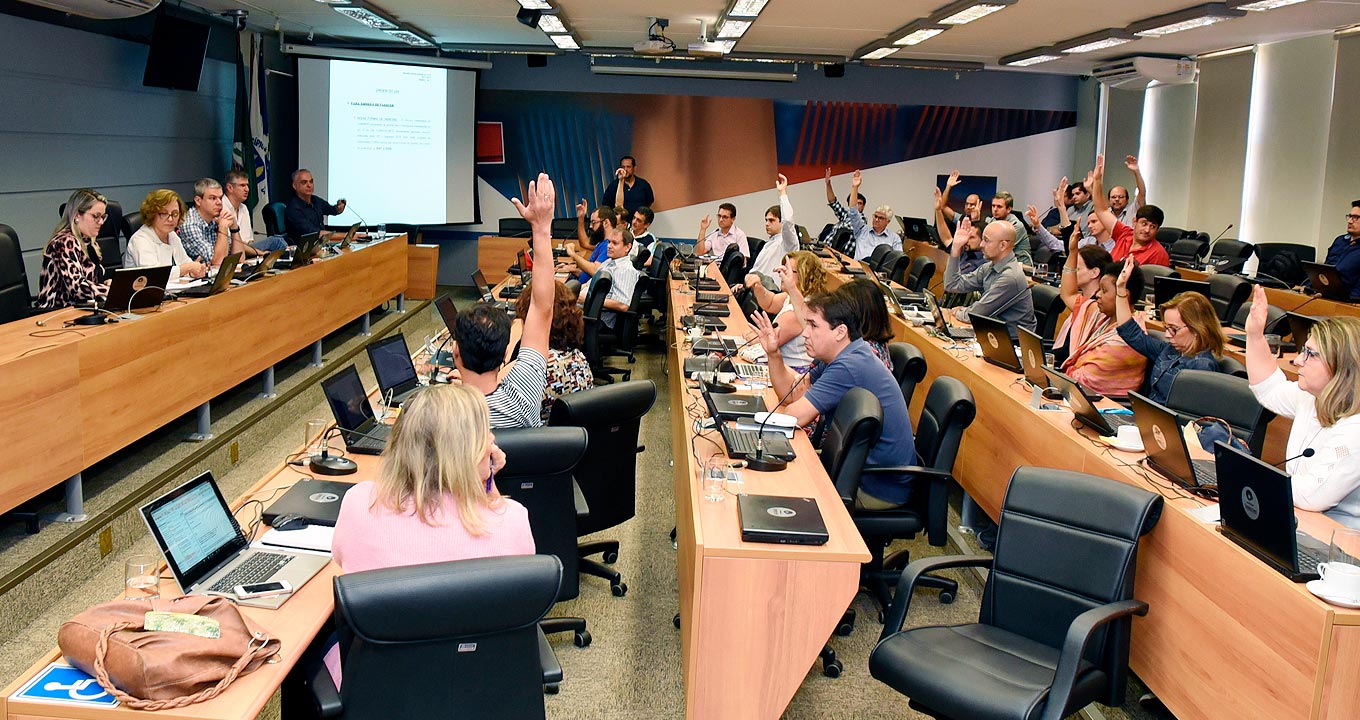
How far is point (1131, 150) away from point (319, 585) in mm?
13059

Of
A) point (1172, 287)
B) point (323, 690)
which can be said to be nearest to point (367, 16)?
point (1172, 287)

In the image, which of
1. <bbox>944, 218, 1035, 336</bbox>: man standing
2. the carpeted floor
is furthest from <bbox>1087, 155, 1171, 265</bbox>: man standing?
the carpeted floor

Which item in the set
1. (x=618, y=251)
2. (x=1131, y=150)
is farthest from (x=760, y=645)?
(x=1131, y=150)

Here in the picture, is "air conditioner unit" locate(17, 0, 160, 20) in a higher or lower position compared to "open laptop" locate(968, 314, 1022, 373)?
higher

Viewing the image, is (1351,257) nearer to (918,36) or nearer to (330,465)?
(918,36)

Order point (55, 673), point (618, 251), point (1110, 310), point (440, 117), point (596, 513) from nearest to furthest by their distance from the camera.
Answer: point (55, 673)
point (596, 513)
point (1110, 310)
point (618, 251)
point (440, 117)

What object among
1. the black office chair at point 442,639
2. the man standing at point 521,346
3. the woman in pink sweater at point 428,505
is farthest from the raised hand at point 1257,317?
the black office chair at point 442,639

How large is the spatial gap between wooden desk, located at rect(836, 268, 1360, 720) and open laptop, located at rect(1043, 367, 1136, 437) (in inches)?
3.0

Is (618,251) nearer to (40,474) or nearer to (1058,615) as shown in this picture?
(40,474)

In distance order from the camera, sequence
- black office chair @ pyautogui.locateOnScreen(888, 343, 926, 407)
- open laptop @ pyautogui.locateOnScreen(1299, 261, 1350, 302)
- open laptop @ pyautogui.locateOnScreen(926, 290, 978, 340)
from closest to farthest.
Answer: black office chair @ pyautogui.locateOnScreen(888, 343, 926, 407), open laptop @ pyautogui.locateOnScreen(926, 290, 978, 340), open laptop @ pyautogui.locateOnScreen(1299, 261, 1350, 302)

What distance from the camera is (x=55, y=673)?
2.18m

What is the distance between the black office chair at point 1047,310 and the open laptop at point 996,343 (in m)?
2.12

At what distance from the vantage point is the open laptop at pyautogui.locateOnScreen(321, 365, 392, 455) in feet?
12.2

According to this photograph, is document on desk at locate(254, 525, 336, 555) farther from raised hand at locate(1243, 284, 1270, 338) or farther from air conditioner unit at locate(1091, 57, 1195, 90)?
air conditioner unit at locate(1091, 57, 1195, 90)
